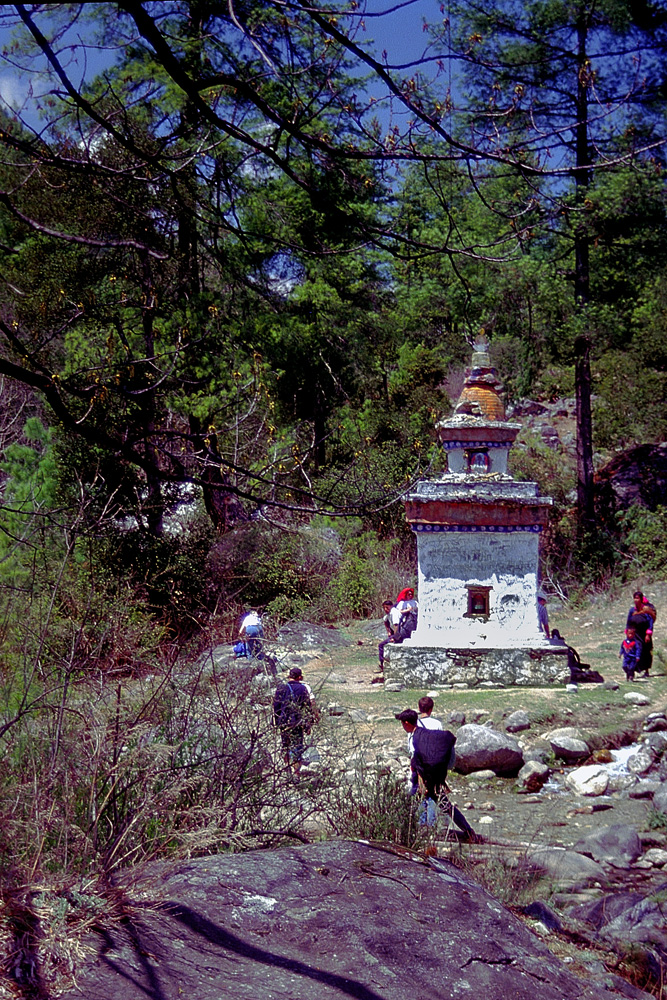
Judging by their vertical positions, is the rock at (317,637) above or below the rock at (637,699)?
above

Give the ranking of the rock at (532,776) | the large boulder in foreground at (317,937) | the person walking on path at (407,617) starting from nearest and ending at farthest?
the large boulder in foreground at (317,937) → the rock at (532,776) → the person walking on path at (407,617)

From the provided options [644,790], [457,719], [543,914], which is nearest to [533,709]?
[457,719]

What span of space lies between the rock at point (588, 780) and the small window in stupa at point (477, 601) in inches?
171

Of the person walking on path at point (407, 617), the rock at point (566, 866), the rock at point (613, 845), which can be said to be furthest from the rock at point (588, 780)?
the person walking on path at point (407, 617)

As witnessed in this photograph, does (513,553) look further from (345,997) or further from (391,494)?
(345,997)

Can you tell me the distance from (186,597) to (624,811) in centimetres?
1062

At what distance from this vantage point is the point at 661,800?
9.09m

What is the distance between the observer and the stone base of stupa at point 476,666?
1391 centimetres

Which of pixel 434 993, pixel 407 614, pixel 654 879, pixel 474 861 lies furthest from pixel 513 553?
pixel 434 993

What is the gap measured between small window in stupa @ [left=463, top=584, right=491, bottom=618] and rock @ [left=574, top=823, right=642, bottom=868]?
6.29m

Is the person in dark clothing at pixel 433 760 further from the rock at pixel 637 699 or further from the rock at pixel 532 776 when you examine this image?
the rock at pixel 637 699

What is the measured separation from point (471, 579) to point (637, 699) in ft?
10.2

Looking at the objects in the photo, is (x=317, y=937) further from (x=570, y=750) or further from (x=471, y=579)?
(x=471, y=579)

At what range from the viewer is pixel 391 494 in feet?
16.2
